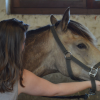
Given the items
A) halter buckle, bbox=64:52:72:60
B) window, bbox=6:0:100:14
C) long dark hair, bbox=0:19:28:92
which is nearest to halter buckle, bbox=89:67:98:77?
halter buckle, bbox=64:52:72:60

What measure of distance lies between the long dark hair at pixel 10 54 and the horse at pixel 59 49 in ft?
0.91

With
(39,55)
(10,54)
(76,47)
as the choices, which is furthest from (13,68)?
(76,47)

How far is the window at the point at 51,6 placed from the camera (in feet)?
4.64

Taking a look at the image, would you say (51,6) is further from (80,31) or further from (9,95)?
(9,95)

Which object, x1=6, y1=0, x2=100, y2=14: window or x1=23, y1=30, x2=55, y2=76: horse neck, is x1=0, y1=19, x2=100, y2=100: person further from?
x1=6, y1=0, x2=100, y2=14: window

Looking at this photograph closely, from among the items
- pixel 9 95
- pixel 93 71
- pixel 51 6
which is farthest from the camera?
pixel 51 6

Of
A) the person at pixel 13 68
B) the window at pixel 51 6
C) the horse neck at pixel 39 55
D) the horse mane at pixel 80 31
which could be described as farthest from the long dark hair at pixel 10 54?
the window at pixel 51 6

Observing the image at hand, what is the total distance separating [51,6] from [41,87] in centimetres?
112

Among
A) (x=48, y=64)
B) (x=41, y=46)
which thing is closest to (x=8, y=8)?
(x=41, y=46)

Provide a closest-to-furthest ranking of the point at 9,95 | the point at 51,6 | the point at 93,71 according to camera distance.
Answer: the point at 9,95 < the point at 93,71 < the point at 51,6

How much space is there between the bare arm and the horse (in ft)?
0.54

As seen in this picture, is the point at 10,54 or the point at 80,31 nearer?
the point at 10,54

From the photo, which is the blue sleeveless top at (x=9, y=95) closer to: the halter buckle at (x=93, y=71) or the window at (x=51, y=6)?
the halter buckle at (x=93, y=71)

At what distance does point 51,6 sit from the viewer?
4.71 feet
